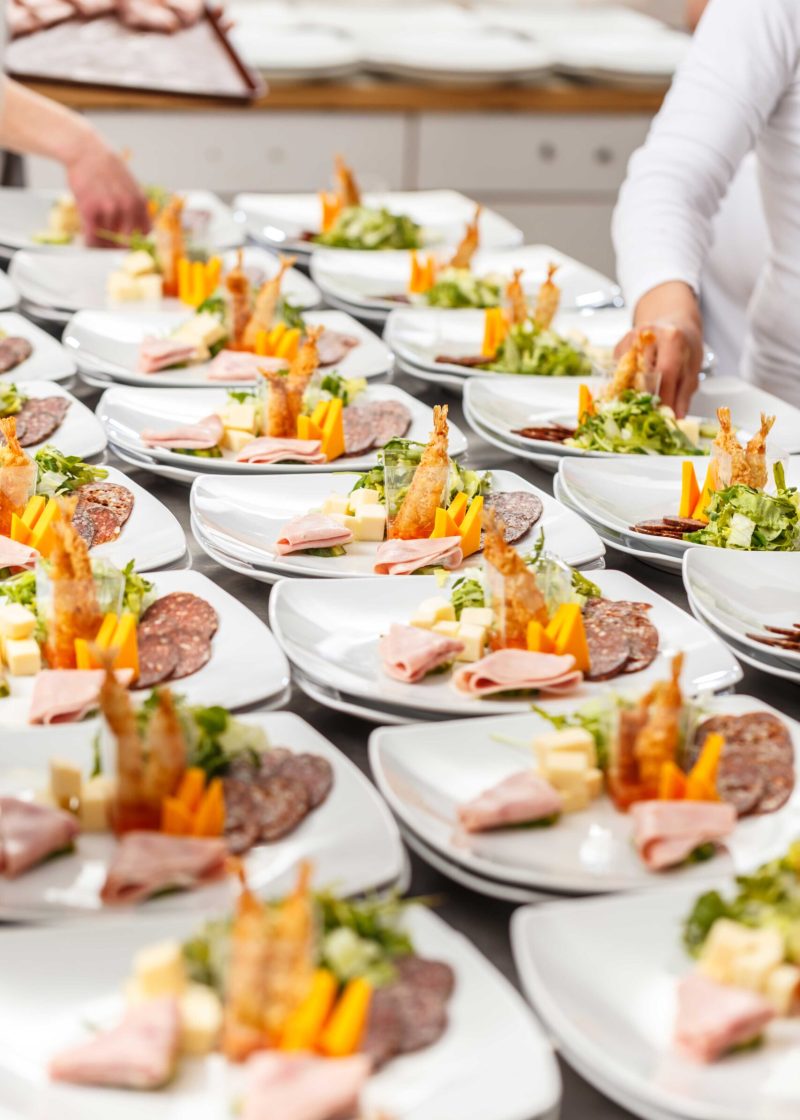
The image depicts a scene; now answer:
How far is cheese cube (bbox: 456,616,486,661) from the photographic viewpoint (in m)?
1.62

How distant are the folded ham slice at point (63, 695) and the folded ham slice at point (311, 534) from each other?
388mm

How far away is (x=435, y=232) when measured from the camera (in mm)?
3406


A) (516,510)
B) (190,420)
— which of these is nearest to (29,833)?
(516,510)

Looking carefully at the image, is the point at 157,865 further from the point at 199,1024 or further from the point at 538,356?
the point at 538,356

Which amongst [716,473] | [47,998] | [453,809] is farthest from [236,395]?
[47,998]

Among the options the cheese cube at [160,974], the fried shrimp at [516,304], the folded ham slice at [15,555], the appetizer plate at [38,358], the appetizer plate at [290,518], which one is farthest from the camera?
the fried shrimp at [516,304]

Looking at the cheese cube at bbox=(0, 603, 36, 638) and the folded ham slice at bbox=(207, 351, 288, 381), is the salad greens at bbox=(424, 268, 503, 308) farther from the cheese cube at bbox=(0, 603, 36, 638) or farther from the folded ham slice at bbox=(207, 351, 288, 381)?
the cheese cube at bbox=(0, 603, 36, 638)

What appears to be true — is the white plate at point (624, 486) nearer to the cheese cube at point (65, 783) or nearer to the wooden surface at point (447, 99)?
the cheese cube at point (65, 783)

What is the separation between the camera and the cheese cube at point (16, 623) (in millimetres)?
1571

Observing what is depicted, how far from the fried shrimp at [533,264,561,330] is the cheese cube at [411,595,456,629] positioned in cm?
112

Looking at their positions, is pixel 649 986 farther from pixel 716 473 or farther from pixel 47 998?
pixel 716 473

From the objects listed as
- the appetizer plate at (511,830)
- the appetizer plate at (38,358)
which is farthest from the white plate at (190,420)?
the appetizer plate at (511,830)

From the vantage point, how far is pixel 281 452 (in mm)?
2145

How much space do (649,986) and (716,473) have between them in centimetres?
105
